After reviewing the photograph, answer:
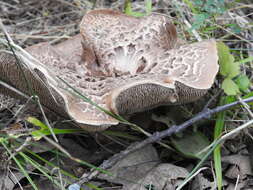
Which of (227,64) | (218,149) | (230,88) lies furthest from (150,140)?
(227,64)

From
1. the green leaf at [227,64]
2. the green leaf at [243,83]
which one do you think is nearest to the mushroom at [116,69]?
the green leaf at [227,64]

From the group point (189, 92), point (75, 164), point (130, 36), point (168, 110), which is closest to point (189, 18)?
point (130, 36)

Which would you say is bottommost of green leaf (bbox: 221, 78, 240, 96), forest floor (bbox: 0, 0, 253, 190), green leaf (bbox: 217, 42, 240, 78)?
forest floor (bbox: 0, 0, 253, 190)

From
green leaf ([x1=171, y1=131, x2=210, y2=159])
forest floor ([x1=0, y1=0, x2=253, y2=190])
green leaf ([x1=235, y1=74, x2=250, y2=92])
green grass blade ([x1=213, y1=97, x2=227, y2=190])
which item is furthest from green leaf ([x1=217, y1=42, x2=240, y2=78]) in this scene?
green leaf ([x1=171, y1=131, x2=210, y2=159])

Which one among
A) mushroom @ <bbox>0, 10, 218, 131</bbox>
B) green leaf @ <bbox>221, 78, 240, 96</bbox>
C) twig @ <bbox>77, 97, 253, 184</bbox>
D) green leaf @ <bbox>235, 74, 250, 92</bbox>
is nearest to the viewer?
mushroom @ <bbox>0, 10, 218, 131</bbox>

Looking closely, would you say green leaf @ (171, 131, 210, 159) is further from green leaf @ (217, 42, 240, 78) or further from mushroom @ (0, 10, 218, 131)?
green leaf @ (217, 42, 240, 78)

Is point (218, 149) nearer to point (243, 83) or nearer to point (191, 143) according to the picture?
point (191, 143)

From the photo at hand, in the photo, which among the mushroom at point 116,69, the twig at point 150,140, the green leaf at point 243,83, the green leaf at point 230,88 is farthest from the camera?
the green leaf at point 243,83

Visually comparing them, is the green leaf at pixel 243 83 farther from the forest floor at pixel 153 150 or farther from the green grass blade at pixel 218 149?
the green grass blade at pixel 218 149
